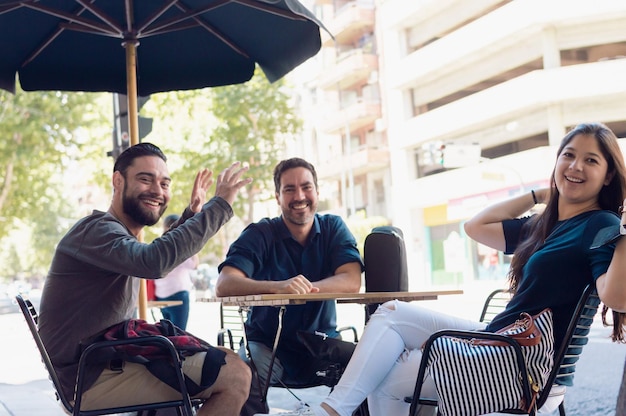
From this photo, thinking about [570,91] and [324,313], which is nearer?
[324,313]

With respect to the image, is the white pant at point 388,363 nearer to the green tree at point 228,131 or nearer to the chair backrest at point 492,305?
the chair backrest at point 492,305

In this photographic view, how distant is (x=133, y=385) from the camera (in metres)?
3.13

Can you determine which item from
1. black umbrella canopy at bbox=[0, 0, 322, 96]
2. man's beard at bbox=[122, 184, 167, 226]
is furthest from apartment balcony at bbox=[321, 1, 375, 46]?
man's beard at bbox=[122, 184, 167, 226]

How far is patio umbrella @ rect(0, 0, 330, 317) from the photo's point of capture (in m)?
A: 5.10

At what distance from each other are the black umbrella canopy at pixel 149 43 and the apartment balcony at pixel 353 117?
38563 mm

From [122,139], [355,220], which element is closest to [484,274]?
[355,220]

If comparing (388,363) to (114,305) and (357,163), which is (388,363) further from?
(357,163)

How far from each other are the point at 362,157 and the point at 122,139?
→ 35931 mm

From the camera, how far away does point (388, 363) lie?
3.36 meters

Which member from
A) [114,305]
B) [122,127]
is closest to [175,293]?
[122,127]

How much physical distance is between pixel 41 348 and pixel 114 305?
1.09 feet

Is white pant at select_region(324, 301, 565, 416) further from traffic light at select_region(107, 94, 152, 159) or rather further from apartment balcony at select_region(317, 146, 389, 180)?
apartment balcony at select_region(317, 146, 389, 180)

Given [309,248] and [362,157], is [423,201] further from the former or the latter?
[309,248]

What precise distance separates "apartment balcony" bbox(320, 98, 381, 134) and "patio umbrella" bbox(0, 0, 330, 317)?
38.6m
